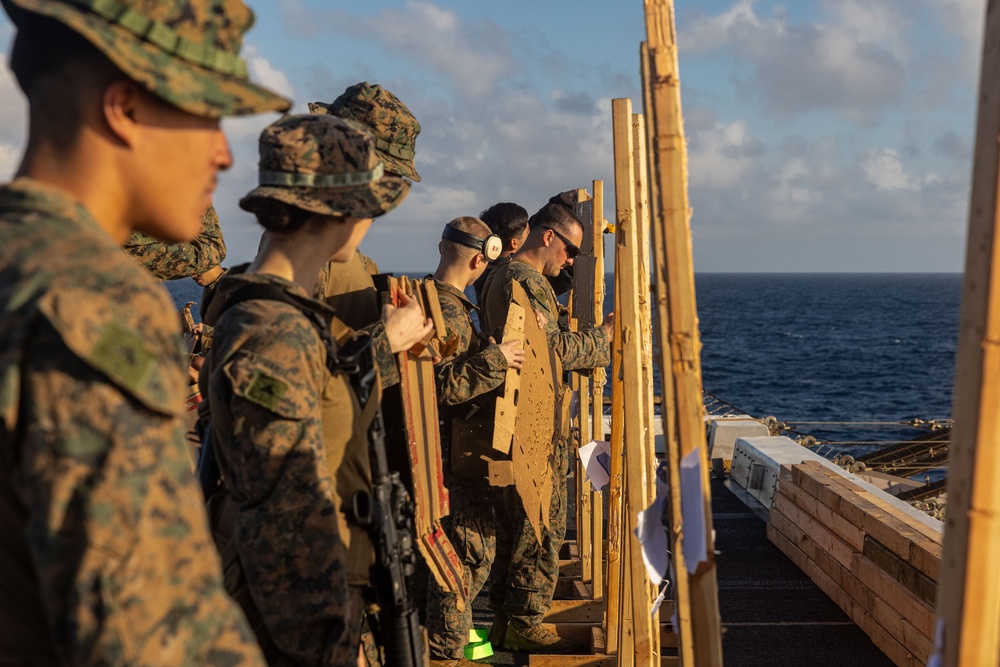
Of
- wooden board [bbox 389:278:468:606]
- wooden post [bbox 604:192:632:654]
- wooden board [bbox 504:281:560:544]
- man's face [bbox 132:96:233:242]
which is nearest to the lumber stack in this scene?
wooden post [bbox 604:192:632:654]

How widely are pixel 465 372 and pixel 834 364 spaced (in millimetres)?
63726

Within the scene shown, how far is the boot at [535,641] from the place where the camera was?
6477mm

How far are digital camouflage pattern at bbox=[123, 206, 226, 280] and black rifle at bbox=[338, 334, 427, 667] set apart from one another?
229 cm

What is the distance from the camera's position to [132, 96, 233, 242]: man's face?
1643 mm

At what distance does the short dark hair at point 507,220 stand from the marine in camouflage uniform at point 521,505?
4.6 inches

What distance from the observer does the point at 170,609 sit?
1.50m

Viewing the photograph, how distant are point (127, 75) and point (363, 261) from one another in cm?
275

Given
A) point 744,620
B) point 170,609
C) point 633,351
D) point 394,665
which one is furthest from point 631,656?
point 170,609

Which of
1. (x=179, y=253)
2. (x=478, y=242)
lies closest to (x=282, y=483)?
(x=179, y=253)

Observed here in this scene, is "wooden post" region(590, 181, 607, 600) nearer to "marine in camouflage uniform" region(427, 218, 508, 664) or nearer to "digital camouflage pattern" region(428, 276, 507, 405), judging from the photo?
"marine in camouflage uniform" region(427, 218, 508, 664)

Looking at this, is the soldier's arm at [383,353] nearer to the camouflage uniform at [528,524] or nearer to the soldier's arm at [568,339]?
the camouflage uniform at [528,524]

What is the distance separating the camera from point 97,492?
141 centimetres

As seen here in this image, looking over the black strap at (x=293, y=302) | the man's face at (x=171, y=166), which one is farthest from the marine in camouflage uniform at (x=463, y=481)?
the man's face at (x=171, y=166)

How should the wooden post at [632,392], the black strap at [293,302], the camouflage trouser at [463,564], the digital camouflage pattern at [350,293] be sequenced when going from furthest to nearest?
Result: the camouflage trouser at [463,564]
the wooden post at [632,392]
the digital camouflage pattern at [350,293]
the black strap at [293,302]
